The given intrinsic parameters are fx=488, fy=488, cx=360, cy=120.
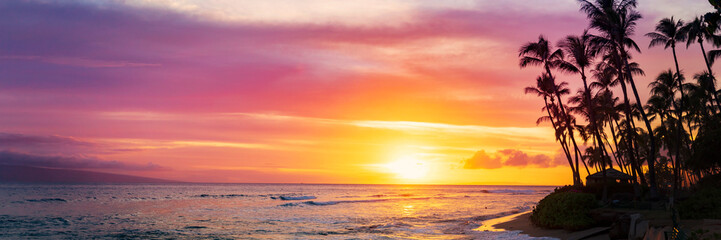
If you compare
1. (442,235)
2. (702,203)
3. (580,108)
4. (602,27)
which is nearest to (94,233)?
(442,235)

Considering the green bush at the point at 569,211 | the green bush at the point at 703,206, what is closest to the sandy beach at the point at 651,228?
the green bush at the point at 569,211

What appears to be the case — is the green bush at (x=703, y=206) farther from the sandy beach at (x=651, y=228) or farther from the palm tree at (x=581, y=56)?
the palm tree at (x=581, y=56)

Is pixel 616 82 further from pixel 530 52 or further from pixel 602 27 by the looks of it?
pixel 602 27

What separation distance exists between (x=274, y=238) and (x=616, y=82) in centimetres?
3303

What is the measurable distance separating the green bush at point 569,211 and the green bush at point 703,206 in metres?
4.68

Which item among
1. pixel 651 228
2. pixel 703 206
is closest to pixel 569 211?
pixel 703 206

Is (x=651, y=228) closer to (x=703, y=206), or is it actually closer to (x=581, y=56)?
(x=703, y=206)

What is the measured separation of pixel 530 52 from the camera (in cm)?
4100

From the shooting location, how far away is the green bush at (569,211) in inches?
943

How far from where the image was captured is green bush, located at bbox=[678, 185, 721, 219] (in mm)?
18094

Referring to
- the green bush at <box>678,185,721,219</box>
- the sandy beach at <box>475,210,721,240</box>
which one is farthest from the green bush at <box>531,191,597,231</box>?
the green bush at <box>678,185,721,219</box>

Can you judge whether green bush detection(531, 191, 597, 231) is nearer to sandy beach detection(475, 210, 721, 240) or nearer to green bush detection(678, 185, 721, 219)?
sandy beach detection(475, 210, 721, 240)

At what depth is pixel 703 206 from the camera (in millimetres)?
18734

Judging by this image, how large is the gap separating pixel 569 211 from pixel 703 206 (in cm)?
673
